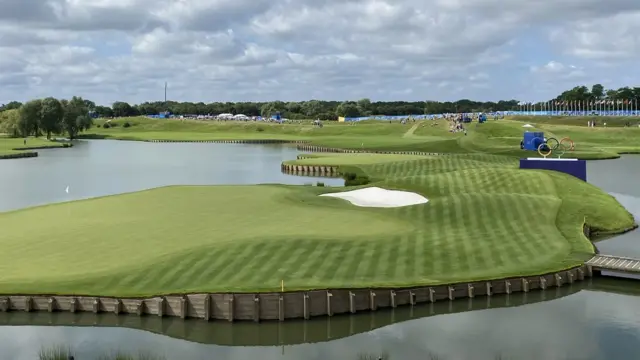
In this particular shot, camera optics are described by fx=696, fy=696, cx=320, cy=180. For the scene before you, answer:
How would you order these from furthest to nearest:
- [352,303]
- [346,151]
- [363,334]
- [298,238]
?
[346,151] < [298,238] < [352,303] < [363,334]

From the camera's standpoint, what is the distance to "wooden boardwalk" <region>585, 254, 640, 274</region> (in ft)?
124

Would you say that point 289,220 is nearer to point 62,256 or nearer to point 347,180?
point 62,256

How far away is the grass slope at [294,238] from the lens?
109 feet

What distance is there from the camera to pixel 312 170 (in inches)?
4166

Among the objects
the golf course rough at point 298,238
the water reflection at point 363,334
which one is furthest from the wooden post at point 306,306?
the golf course rough at point 298,238

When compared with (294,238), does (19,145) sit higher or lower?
higher

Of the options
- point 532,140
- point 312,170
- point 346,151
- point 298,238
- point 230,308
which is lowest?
point 230,308

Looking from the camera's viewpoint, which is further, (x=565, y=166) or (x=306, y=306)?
(x=565, y=166)

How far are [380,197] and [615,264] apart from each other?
74.3 feet

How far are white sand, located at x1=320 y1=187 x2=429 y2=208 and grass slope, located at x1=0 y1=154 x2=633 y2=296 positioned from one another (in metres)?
1.56

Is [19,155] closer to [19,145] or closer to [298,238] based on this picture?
[19,145]

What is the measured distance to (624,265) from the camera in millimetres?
38312

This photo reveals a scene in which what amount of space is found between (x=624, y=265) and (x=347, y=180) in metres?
44.9

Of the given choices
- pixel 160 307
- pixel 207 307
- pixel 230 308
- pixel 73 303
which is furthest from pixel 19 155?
pixel 230 308
